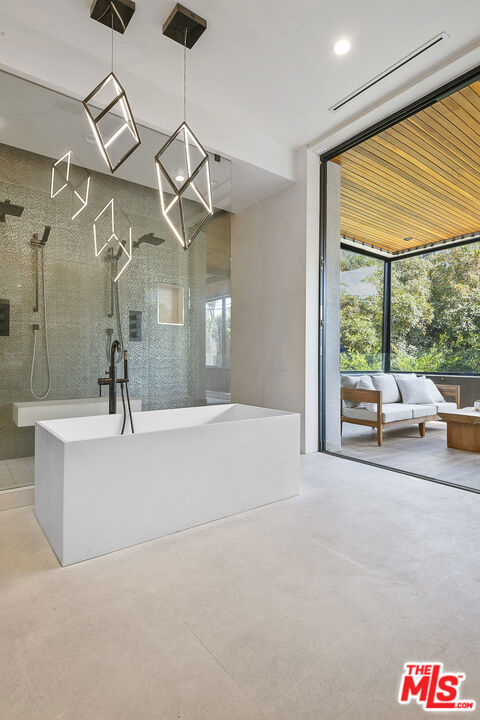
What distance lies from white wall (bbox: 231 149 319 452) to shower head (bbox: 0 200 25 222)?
2635 mm

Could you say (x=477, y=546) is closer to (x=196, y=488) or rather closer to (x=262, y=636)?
(x=262, y=636)

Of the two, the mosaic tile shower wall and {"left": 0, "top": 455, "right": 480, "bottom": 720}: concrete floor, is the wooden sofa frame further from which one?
{"left": 0, "top": 455, "right": 480, "bottom": 720}: concrete floor

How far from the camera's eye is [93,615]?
5.00ft

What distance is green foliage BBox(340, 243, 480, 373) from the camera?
3234mm

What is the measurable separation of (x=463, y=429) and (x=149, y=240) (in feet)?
11.8

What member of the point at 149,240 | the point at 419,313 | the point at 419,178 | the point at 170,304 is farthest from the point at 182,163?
the point at 419,313

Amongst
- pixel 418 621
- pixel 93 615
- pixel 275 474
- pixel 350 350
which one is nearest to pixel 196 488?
pixel 275 474

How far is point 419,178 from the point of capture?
401 cm

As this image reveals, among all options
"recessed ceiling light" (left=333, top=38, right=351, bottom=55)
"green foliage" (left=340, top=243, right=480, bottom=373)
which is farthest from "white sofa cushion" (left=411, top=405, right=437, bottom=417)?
"recessed ceiling light" (left=333, top=38, right=351, bottom=55)

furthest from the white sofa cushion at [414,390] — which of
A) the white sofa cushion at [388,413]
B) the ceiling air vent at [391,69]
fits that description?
the ceiling air vent at [391,69]

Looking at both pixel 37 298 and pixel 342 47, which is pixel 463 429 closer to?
pixel 342 47

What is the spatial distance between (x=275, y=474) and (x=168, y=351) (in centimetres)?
140

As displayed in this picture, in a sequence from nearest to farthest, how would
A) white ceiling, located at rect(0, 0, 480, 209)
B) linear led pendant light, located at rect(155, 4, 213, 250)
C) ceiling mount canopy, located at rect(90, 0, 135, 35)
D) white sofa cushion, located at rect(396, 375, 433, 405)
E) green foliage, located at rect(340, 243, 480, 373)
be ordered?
linear led pendant light, located at rect(155, 4, 213, 250) → ceiling mount canopy, located at rect(90, 0, 135, 35) → white ceiling, located at rect(0, 0, 480, 209) → green foliage, located at rect(340, 243, 480, 373) → white sofa cushion, located at rect(396, 375, 433, 405)

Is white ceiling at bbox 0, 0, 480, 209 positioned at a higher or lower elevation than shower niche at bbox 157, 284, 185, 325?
higher
